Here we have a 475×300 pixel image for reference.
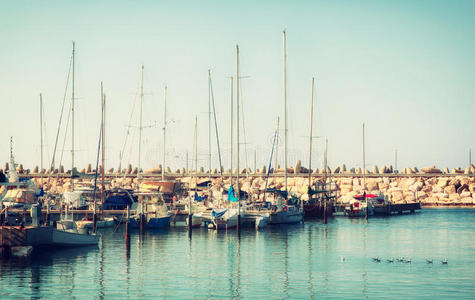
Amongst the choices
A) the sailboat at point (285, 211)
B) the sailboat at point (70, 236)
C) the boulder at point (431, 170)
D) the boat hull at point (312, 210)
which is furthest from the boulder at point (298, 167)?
the sailboat at point (70, 236)

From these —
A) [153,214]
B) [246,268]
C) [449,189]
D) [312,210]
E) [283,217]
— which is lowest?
[246,268]

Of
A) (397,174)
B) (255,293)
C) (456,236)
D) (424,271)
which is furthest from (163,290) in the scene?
(397,174)

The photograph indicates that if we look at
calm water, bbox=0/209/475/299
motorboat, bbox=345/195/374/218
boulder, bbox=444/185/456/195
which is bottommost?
calm water, bbox=0/209/475/299

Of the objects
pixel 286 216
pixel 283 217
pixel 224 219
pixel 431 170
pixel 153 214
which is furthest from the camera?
pixel 431 170

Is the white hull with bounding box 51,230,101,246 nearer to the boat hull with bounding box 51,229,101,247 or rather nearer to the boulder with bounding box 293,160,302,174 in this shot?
the boat hull with bounding box 51,229,101,247

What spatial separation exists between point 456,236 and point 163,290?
42.6 metres

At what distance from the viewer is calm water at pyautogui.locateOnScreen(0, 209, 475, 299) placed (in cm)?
3525

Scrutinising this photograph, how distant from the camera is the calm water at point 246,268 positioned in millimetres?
35250

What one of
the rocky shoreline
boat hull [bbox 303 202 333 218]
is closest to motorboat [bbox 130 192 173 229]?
boat hull [bbox 303 202 333 218]

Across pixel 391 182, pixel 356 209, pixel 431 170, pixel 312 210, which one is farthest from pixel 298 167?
pixel 312 210

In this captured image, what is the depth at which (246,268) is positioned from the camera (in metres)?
43.6

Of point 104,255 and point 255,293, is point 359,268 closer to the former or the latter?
point 255,293

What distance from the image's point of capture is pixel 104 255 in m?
48.8

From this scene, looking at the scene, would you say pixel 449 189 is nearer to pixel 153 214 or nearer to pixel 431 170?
pixel 431 170
